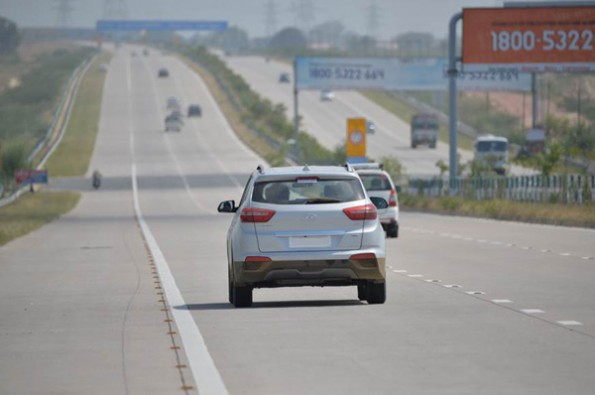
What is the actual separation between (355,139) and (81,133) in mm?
60261

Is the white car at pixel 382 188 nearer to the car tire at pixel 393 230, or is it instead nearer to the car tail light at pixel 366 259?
the car tire at pixel 393 230

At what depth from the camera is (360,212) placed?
59.8 ft

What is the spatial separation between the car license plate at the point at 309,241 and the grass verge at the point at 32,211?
23534 mm

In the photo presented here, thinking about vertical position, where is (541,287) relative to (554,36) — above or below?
below

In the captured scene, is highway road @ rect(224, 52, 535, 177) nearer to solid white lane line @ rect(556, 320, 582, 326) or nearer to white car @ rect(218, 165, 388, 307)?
white car @ rect(218, 165, 388, 307)

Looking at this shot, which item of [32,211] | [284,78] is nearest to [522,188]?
[32,211]

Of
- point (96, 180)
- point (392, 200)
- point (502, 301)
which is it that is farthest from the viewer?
point (96, 180)

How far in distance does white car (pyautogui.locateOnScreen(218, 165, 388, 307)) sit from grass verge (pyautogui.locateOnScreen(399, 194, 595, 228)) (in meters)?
24.4

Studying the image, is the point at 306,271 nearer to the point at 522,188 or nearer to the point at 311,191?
the point at 311,191

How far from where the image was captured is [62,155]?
12038 cm

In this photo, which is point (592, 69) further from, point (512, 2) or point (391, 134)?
point (391, 134)

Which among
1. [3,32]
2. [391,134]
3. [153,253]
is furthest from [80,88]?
[153,253]

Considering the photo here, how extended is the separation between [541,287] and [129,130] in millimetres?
122158

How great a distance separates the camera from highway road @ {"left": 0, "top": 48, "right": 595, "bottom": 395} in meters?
12.0
